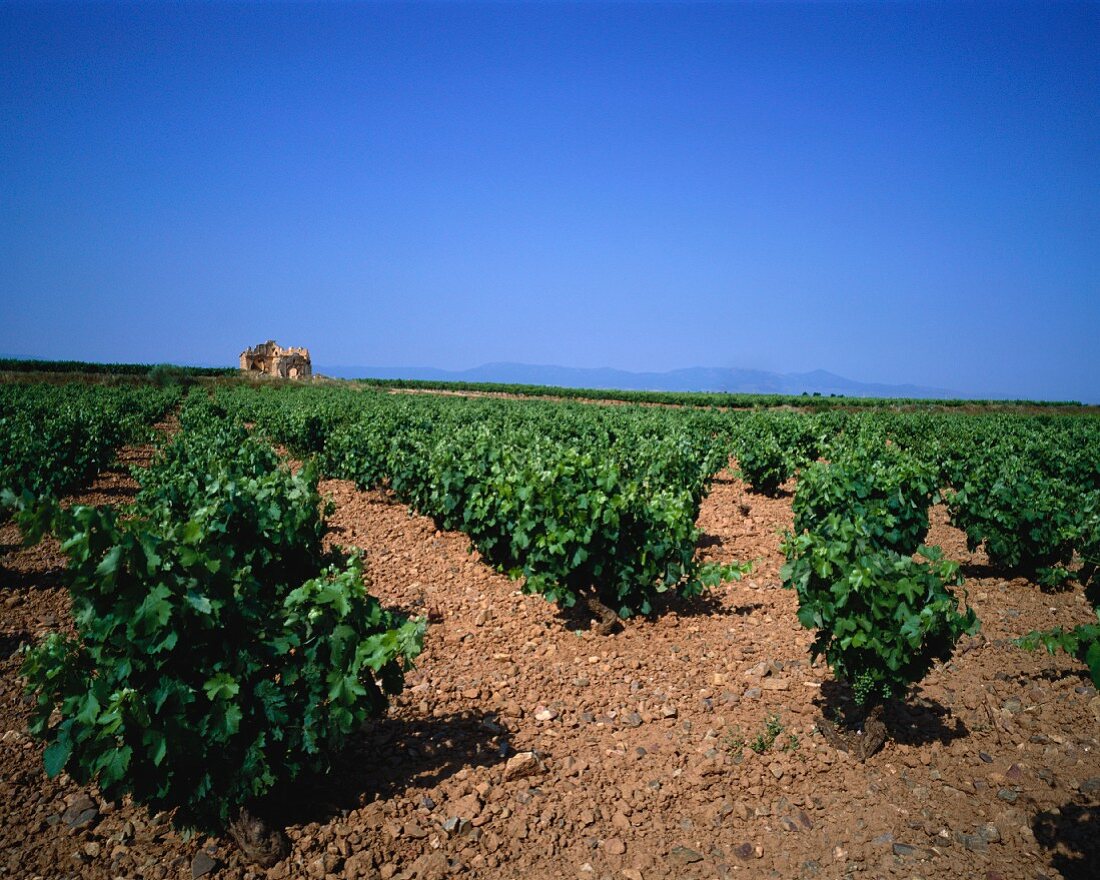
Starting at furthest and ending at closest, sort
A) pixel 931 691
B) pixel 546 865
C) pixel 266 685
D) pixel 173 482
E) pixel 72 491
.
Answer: pixel 72 491 → pixel 173 482 → pixel 931 691 → pixel 546 865 → pixel 266 685

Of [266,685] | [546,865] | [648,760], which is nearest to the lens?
[266,685]

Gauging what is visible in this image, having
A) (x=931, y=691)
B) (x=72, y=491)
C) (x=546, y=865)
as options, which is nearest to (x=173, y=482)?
(x=546, y=865)

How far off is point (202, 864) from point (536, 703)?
2.81 metres

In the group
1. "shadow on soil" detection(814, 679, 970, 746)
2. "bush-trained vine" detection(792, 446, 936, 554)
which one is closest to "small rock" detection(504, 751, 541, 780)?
"shadow on soil" detection(814, 679, 970, 746)

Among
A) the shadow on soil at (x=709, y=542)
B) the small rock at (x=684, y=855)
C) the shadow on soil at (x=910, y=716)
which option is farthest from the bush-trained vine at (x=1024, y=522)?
the small rock at (x=684, y=855)

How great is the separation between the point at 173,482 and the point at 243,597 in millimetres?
3754

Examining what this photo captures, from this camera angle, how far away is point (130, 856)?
3.86m

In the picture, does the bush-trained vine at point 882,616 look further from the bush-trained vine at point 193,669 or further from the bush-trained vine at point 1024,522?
the bush-trained vine at point 1024,522

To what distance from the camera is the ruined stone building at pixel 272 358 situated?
86812mm

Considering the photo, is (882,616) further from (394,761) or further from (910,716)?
(394,761)

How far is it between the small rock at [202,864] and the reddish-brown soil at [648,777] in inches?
0.4

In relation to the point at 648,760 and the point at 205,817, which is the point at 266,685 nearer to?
the point at 205,817

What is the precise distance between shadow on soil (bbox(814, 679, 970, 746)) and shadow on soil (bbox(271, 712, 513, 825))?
2891mm

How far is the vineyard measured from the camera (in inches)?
143
